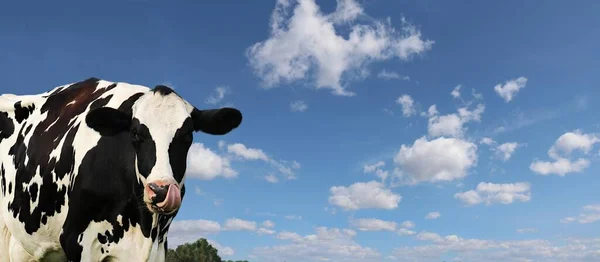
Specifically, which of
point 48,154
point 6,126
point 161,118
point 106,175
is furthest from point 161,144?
point 6,126

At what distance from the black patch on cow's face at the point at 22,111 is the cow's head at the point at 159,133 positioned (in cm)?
271

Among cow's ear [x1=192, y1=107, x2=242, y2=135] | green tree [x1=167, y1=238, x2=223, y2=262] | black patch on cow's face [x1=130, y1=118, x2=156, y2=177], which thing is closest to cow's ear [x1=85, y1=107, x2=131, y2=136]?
black patch on cow's face [x1=130, y1=118, x2=156, y2=177]

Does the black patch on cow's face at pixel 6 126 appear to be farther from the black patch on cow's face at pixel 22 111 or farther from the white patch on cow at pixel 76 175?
the white patch on cow at pixel 76 175

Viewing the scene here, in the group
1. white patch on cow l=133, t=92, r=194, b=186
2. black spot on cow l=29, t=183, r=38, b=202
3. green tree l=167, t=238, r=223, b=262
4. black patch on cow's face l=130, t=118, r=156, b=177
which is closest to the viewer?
white patch on cow l=133, t=92, r=194, b=186

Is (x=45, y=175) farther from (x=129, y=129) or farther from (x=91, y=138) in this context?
(x=129, y=129)

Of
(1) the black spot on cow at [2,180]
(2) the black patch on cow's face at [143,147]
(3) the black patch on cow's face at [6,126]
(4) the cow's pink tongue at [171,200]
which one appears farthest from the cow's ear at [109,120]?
(3) the black patch on cow's face at [6,126]

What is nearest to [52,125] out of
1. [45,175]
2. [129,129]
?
[45,175]

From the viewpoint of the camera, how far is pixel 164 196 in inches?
206

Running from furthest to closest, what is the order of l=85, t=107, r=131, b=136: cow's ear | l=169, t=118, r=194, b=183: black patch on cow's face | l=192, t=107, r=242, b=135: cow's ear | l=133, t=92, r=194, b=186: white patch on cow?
l=192, t=107, r=242, b=135: cow's ear
l=85, t=107, r=131, b=136: cow's ear
l=169, t=118, r=194, b=183: black patch on cow's face
l=133, t=92, r=194, b=186: white patch on cow

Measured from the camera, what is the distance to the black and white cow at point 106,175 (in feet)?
18.8

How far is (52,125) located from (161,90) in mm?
2192

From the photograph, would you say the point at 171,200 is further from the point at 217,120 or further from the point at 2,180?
the point at 2,180

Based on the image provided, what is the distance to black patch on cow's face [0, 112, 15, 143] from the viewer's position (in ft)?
27.6

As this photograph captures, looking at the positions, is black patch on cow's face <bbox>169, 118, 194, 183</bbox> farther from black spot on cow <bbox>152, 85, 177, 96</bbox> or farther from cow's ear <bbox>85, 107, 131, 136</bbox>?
cow's ear <bbox>85, 107, 131, 136</bbox>
